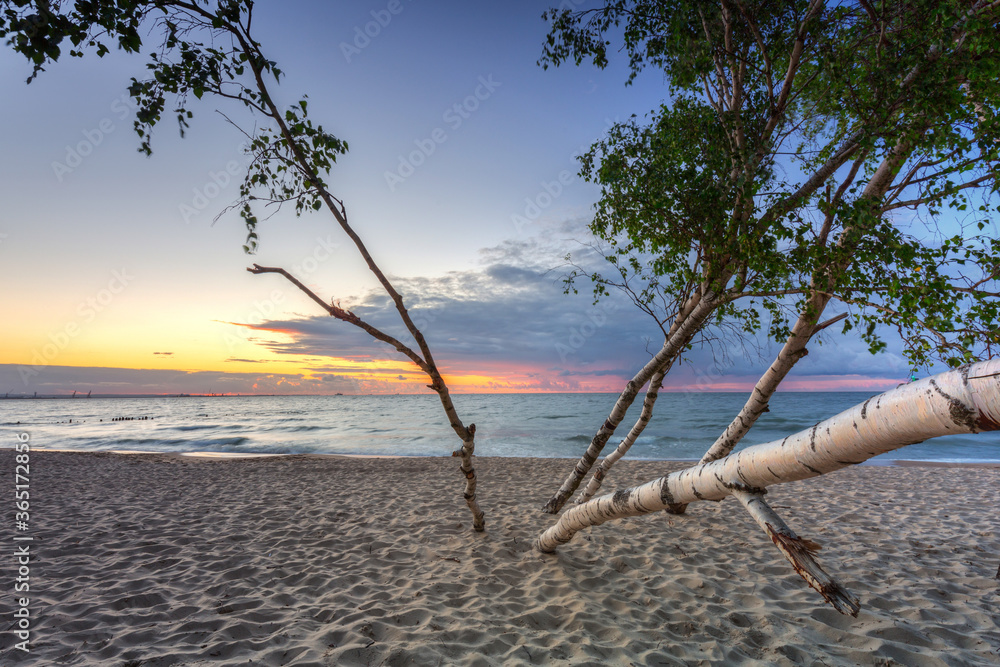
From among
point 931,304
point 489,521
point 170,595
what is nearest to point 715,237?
point 931,304

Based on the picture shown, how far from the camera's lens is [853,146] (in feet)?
15.1

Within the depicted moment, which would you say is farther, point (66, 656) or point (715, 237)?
point (715, 237)

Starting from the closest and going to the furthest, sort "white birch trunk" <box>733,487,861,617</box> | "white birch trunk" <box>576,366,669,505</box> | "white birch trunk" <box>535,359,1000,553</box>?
"white birch trunk" <box>535,359,1000,553</box>
"white birch trunk" <box>733,487,861,617</box>
"white birch trunk" <box>576,366,669,505</box>

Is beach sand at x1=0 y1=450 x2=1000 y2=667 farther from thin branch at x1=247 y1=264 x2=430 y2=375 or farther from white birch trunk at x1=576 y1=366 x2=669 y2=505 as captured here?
thin branch at x1=247 y1=264 x2=430 y2=375

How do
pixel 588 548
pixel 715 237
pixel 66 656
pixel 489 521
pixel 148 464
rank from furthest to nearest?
1. pixel 148 464
2. pixel 489 521
3. pixel 588 548
4. pixel 715 237
5. pixel 66 656

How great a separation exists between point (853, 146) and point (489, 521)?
712 cm

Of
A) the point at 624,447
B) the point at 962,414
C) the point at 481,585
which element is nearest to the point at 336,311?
the point at 481,585

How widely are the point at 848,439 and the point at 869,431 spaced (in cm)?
10

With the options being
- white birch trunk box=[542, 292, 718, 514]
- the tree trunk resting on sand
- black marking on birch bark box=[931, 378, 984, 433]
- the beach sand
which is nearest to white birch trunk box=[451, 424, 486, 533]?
the beach sand

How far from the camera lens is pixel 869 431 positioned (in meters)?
1.74

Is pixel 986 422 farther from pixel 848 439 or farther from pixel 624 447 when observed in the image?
pixel 624 447

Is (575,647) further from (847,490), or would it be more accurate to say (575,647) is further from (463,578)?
(847,490)

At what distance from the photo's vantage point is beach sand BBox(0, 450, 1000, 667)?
356 cm

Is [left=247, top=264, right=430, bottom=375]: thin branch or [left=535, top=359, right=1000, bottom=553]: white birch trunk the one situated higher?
[left=247, top=264, right=430, bottom=375]: thin branch
